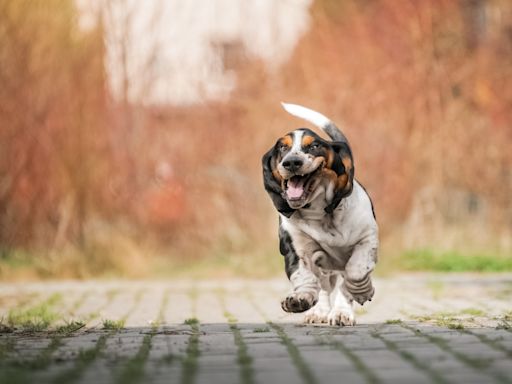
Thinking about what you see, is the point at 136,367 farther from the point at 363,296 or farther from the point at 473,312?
the point at 473,312

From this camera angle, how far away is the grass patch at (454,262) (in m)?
12.3

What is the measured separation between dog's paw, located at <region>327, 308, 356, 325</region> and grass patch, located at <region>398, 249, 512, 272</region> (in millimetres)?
5973

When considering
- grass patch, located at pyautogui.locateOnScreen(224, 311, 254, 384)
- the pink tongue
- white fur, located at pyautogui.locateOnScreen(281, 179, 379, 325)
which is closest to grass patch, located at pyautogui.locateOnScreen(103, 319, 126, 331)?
grass patch, located at pyautogui.locateOnScreen(224, 311, 254, 384)

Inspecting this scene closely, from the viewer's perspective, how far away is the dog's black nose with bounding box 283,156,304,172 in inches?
234

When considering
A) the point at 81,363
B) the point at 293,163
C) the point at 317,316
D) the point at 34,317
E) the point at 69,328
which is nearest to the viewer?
the point at 81,363

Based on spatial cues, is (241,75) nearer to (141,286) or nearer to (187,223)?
(187,223)

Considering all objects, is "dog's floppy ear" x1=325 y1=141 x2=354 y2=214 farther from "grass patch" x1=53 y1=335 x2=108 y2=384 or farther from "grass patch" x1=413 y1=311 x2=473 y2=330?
"grass patch" x1=53 y1=335 x2=108 y2=384

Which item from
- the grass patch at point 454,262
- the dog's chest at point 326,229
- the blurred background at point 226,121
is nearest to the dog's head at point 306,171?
the dog's chest at point 326,229

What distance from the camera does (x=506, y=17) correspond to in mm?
16078

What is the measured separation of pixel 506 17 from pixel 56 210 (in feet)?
25.1

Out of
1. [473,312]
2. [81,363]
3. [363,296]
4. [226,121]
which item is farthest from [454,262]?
[81,363]

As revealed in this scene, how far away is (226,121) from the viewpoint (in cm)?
1497

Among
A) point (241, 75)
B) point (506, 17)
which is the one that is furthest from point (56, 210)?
point (506, 17)

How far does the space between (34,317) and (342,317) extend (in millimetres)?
2405
